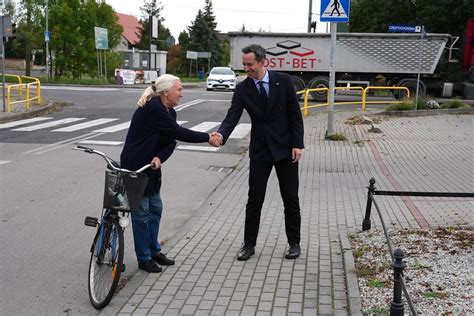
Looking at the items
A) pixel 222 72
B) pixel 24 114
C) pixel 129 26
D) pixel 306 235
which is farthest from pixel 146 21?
pixel 306 235

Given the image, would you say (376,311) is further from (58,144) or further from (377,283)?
(58,144)

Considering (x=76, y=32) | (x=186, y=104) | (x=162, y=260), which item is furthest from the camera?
(x=76, y=32)

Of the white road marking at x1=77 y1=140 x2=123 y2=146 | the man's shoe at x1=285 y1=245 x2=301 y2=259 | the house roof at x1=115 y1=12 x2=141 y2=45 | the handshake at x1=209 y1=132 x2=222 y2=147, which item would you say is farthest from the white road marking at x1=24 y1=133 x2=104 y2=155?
the house roof at x1=115 y1=12 x2=141 y2=45

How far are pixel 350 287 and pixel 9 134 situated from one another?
12987 mm

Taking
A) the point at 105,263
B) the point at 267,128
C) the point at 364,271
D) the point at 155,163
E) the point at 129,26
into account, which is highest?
the point at 129,26

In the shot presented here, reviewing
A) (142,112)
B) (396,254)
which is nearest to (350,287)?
(396,254)

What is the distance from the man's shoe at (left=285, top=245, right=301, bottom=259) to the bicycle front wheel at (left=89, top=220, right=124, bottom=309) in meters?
1.78

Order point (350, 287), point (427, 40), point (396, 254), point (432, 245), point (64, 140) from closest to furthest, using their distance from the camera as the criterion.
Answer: point (396, 254), point (350, 287), point (432, 245), point (64, 140), point (427, 40)

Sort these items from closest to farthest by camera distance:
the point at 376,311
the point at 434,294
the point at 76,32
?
the point at 376,311 < the point at 434,294 < the point at 76,32

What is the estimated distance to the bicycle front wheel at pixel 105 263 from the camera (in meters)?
4.61

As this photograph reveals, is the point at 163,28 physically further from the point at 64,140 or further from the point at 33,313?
the point at 33,313

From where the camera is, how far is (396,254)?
144 inches

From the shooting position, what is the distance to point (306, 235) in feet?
22.2

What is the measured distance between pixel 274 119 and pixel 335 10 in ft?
30.1
